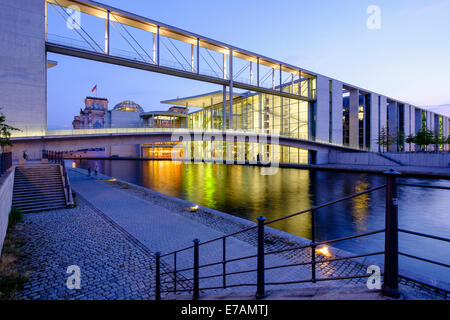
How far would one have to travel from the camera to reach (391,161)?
37344 millimetres

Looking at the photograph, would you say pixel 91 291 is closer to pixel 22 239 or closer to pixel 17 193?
pixel 22 239

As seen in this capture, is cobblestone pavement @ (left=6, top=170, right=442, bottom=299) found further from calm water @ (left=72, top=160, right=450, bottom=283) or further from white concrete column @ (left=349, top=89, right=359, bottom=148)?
white concrete column @ (left=349, top=89, right=359, bottom=148)

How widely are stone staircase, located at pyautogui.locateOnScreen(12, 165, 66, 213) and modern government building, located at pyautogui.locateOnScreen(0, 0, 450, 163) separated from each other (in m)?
8.97

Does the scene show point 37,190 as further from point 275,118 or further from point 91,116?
point 91,116

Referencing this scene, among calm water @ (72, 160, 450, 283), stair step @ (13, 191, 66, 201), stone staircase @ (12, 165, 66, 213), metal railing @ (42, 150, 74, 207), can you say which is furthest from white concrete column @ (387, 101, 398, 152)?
stair step @ (13, 191, 66, 201)

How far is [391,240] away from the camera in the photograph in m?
2.29

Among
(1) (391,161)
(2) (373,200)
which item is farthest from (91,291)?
(1) (391,161)

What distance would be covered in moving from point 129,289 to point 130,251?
221 centimetres

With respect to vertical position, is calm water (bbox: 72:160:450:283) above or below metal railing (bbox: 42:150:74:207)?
below

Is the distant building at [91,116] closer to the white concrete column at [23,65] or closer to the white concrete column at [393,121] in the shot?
the white concrete column at [23,65]

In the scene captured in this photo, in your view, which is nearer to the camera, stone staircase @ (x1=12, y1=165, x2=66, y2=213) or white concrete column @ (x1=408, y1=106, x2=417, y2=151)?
stone staircase @ (x1=12, y1=165, x2=66, y2=213)

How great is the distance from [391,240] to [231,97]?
3596cm

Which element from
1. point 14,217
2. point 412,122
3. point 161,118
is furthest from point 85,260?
point 412,122

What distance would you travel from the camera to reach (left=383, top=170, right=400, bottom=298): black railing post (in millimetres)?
2232
